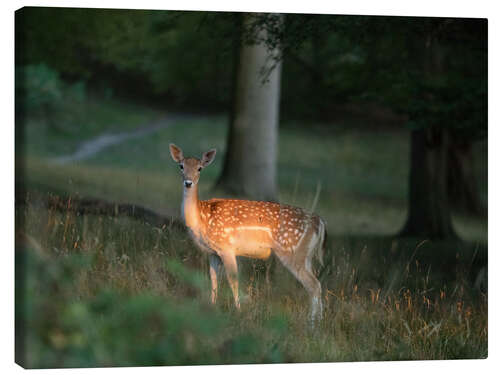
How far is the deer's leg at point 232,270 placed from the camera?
537cm

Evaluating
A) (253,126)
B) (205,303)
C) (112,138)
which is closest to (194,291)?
(205,303)

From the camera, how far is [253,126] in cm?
757

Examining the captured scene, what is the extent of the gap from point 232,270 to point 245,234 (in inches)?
11.2

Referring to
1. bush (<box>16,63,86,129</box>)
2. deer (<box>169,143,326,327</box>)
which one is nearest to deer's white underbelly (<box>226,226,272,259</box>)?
deer (<box>169,143,326,327</box>)

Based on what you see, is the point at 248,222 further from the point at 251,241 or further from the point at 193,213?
the point at 193,213

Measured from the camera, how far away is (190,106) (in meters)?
14.9

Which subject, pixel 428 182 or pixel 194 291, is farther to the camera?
pixel 428 182

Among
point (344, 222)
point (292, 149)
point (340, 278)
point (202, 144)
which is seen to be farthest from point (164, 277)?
point (202, 144)

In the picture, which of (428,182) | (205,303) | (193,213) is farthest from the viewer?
(428,182)

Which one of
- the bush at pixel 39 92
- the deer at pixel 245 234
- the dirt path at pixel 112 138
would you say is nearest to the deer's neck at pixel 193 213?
the deer at pixel 245 234

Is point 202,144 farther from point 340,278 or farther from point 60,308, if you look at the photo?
point 60,308

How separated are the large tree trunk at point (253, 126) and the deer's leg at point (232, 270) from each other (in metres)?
1.51

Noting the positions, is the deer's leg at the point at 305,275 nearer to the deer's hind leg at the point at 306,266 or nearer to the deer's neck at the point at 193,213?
the deer's hind leg at the point at 306,266

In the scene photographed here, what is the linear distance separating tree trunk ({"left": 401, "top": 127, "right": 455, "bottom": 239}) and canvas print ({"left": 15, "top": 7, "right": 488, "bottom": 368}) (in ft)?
0.07
